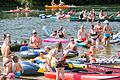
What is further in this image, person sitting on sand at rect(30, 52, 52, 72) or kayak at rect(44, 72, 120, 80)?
person sitting on sand at rect(30, 52, 52, 72)

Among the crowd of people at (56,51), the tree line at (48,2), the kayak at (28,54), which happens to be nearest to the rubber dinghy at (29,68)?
the crowd of people at (56,51)

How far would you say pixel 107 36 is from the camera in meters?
25.4

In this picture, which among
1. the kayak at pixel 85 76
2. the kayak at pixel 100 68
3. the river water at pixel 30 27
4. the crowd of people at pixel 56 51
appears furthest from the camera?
the river water at pixel 30 27

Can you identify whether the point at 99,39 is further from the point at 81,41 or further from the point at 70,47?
the point at 70,47

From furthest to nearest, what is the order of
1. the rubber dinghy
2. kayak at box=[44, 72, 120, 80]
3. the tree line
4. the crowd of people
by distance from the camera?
the tree line, the rubber dinghy, kayak at box=[44, 72, 120, 80], the crowd of people

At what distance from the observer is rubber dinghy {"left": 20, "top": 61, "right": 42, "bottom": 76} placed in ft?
53.6

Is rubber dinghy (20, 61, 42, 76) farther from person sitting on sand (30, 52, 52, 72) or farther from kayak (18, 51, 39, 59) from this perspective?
kayak (18, 51, 39, 59)

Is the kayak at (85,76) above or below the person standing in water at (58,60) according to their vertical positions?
below

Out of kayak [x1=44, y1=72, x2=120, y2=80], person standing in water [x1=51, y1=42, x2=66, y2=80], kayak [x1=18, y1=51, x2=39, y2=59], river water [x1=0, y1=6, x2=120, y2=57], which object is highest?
person standing in water [x1=51, y1=42, x2=66, y2=80]

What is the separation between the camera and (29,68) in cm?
1638

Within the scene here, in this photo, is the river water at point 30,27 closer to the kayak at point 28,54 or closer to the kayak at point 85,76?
the kayak at point 28,54

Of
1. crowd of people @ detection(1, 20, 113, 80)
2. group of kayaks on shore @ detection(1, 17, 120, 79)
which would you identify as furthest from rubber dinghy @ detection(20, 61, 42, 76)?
crowd of people @ detection(1, 20, 113, 80)

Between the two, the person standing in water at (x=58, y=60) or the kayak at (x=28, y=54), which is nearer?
the person standing in water at (x=58, y=60)

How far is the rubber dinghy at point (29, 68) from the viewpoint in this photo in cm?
1634
